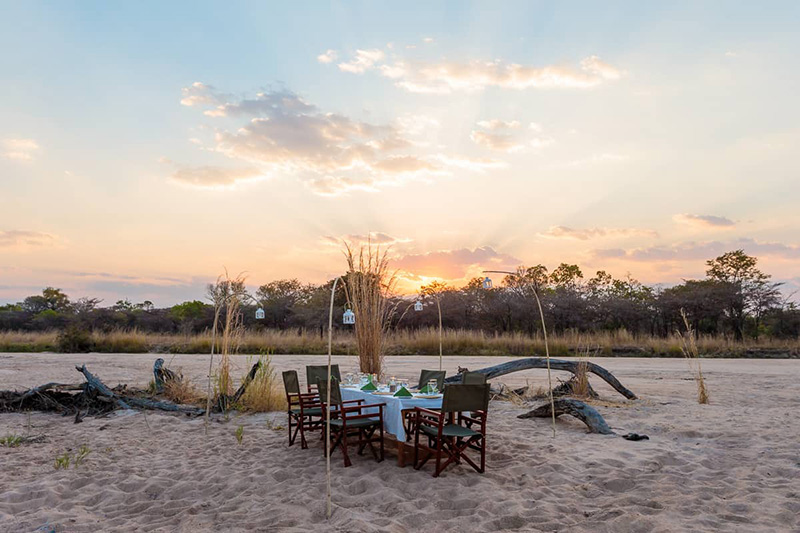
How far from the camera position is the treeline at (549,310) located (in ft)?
95.6

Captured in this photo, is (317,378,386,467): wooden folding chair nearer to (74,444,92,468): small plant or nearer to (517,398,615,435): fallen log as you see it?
(74,444,92,468): small plant

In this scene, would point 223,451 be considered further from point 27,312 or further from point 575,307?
point 27,312

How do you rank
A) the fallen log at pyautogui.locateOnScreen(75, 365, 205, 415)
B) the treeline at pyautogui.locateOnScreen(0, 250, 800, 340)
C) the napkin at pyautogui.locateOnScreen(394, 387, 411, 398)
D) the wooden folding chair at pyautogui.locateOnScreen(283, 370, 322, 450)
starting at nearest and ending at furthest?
the napkin at pyautogui.locateOnScreen(394, 387, 411, 398), the wooden folding chair at pyautogui.locateOnScreen(283, 370, 322, 450), the fallen log at pyautogui.locateOnScreen(75, 365, 205, 415), the treeline at pyautogui.locateOnScreen(0, 250, 800, 340)

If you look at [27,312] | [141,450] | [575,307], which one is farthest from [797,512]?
[27,312]

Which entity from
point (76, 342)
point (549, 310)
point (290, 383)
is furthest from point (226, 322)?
point (549, 310)

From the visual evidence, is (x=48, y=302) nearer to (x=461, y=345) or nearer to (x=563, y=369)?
(x=461, y=345)

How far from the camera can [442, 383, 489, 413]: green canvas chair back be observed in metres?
5.06

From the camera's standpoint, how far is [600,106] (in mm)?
11242

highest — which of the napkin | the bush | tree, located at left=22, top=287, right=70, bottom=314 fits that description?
tree, located at left=22, top=287, right=70, bottom=314

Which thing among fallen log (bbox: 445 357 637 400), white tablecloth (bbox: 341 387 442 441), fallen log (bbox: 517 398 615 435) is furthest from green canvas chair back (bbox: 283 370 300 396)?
fallen log (bbox: 445 357 637 400)

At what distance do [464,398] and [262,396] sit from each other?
4675 mm

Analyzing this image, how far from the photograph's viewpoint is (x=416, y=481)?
5008 mm

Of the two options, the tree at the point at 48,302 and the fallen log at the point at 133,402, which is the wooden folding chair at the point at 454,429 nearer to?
the fallen log at the point at 133,402

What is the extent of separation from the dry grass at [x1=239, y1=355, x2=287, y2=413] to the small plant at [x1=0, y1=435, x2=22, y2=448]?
2.94 meters
